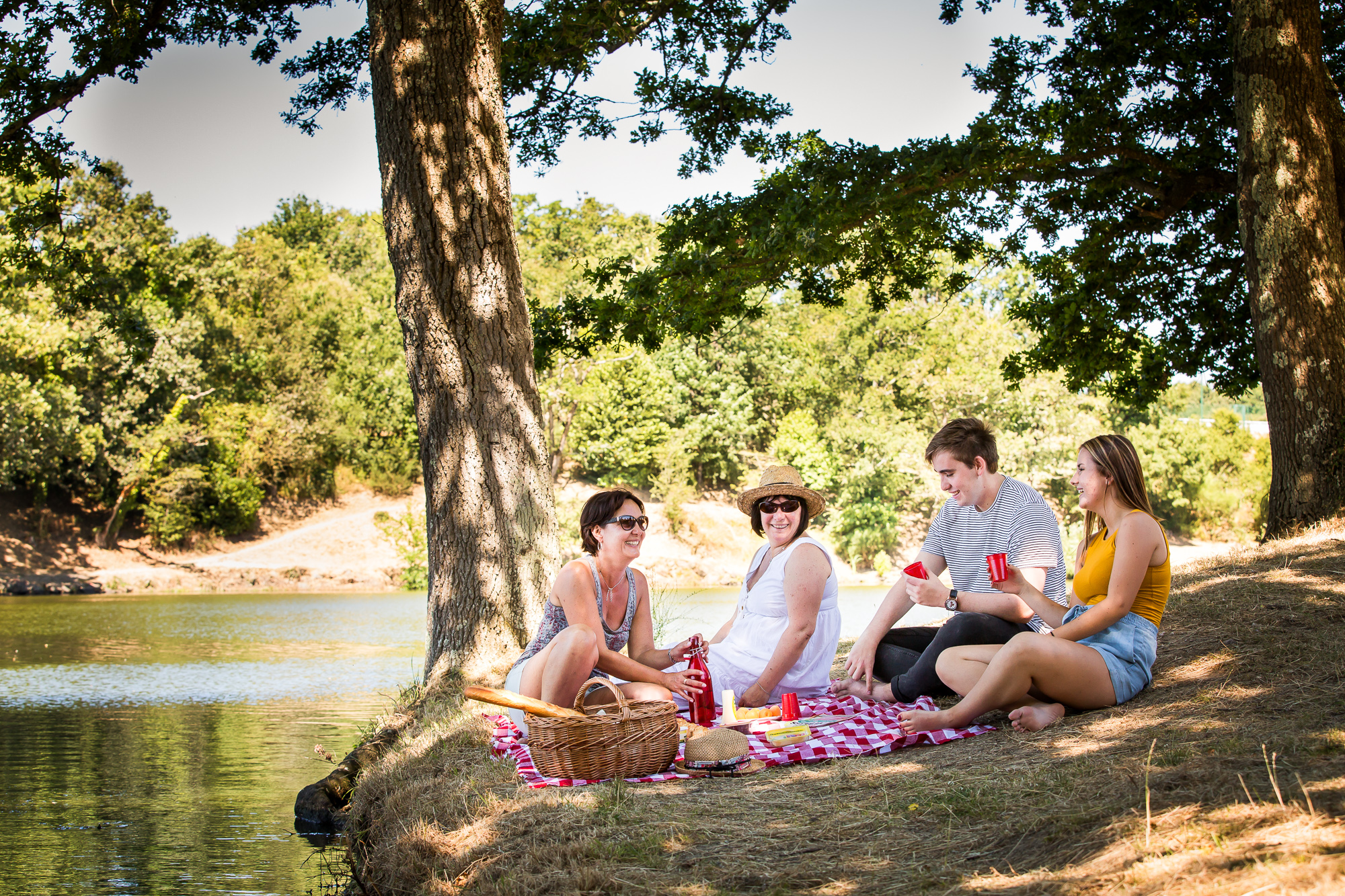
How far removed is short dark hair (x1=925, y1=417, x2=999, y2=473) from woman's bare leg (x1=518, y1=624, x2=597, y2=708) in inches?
73.8

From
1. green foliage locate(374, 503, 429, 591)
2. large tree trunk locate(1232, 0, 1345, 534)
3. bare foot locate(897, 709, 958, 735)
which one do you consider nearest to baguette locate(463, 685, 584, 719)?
bare foot locate(897, 709, 958, 735)

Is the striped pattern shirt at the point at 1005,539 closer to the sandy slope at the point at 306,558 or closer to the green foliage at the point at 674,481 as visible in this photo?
the sandy slope at the point at 306,558

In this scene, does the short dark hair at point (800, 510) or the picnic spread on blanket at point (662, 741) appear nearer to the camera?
the picnic spread on blanket at point (662, 741)

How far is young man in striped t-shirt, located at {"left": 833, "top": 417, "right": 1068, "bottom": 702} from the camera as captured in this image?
4.95m

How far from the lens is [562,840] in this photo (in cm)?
359

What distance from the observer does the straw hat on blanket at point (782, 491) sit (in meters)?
5.30

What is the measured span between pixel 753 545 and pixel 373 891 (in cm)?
2945

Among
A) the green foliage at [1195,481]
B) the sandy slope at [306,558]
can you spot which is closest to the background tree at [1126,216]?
the sandy slope at [306,558]

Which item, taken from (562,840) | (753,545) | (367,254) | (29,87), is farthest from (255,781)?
(367,254)

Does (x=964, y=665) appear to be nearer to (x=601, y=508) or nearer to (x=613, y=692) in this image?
(x=613, y=692)

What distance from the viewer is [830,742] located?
4637 millimetres

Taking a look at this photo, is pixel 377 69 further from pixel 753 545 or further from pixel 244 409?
pixel 244 409

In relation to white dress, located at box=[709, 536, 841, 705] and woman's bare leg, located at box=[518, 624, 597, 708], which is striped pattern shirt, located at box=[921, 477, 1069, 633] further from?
woman's bare leg, located at box=[518, 624, 597, 708]

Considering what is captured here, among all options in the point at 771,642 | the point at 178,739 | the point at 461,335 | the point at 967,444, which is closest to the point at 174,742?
the point at 178,739
